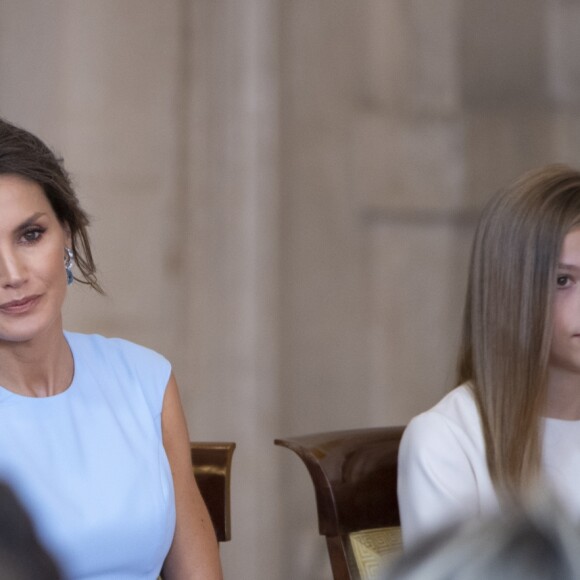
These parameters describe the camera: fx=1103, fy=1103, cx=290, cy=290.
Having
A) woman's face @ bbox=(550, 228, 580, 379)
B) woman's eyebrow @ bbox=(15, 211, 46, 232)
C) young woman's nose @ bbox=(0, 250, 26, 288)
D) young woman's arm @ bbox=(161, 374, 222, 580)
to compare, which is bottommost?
young woman's arm @ bbox=(161, 374, 222, 580)

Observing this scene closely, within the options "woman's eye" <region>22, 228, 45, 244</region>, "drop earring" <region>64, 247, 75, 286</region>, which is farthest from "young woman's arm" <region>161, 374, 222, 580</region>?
"woman's eye" <region>22, 228, 45, 244</region>

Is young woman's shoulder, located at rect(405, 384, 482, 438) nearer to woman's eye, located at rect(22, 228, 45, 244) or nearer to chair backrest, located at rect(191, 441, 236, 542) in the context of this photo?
chair backrest, located at rect(191, 441, 236, 542)

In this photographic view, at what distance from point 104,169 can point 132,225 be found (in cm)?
23

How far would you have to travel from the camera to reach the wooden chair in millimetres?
2305

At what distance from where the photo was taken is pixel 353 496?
92.0 inches

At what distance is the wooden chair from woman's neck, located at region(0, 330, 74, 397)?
1.57ft

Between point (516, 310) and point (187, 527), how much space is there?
32.0 inches

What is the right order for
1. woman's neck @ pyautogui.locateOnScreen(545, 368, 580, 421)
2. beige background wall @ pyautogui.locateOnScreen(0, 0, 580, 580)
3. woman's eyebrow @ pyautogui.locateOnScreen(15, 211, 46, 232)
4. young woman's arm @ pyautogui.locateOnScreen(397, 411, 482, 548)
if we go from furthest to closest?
1. beige background wall @ pyautogui.locateOnScreen(0, 0, 580, 580)
2. woman's neck @ pyautogui.locateOnScreen(545, 368, 580, 421)
3. young woman's arm @ pyautogui.locateOnScreen(397, 411, 482, 548)
4. woman's eyebrow @ pyautogui.locateOnScreen(15, 211, 46, 232)

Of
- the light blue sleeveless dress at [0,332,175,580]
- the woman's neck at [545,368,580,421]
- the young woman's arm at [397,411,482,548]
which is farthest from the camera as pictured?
the woman's neck at [545,368,580,421]

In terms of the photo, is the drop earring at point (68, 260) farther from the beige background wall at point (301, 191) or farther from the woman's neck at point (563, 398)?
the beige background wall at point (301, 191)

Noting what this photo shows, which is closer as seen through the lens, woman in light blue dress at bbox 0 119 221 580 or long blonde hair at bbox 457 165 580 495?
woman in light blue dress at bbox 0 119 221 580

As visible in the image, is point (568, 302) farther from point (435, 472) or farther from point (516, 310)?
point (435, 472)

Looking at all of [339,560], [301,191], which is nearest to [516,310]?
[339,560]

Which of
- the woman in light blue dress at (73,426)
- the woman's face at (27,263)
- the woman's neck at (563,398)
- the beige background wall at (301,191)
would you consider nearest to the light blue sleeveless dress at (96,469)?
the woman in light blue dress at (73,426)
